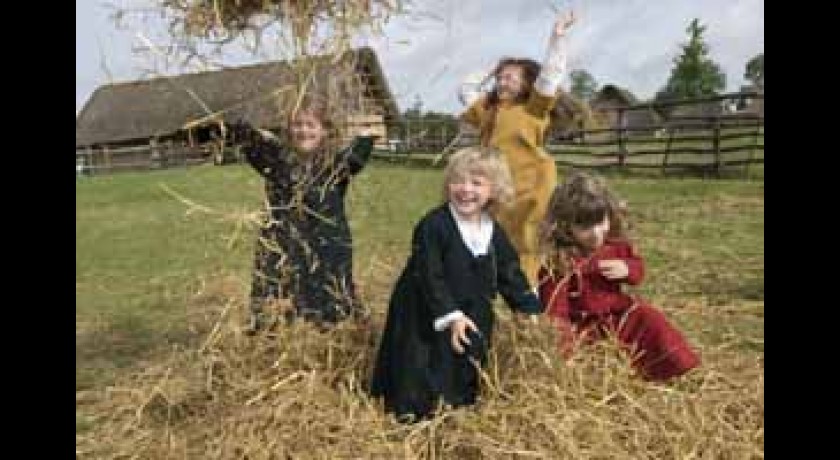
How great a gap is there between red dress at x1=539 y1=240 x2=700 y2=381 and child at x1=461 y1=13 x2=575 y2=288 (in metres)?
0.62

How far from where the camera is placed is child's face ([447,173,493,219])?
153 inches

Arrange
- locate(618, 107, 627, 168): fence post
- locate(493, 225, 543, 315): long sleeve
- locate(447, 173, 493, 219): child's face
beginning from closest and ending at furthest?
locate(447, 173, 493, 219): child's face → locate(493, 225, 543, 315): long sleeve → locate(618, 107, 627, 168): fence post

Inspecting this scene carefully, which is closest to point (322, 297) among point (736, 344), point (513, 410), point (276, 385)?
point (276, 385)

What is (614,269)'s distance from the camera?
418cm

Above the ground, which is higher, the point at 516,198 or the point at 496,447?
the point at 516,198

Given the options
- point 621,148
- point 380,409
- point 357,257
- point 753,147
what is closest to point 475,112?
point 380,409

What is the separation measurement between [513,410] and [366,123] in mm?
1488

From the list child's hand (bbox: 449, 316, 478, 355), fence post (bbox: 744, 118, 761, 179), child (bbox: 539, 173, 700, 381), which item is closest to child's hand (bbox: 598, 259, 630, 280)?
child (bbox: 539, 173, 700, 381)

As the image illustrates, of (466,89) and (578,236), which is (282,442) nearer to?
(578,236)

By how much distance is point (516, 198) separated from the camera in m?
5.02

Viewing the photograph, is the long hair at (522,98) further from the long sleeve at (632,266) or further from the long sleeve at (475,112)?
the long sleeve at (632,266)

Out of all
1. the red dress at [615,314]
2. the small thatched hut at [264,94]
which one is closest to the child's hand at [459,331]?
the red dress at [615,314]

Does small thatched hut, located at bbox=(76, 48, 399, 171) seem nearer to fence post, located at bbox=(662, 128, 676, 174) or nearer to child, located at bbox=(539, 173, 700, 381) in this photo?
child, located at bbox=(539, 173, 700, 381)

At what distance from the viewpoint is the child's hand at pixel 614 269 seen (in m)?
4.18
